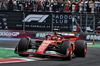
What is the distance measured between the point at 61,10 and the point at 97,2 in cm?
341

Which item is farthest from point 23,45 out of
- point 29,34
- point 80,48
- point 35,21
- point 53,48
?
point 29,34

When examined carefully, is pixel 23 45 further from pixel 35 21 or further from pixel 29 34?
pixel 29 34

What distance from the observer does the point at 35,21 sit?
81.4 ft

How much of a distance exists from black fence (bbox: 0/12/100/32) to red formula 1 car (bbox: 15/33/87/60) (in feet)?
40.0

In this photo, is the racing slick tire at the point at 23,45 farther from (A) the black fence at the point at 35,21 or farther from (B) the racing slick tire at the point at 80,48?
(A) the black fence at the point at 35,21

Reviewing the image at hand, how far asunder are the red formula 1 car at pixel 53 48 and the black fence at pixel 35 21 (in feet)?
40.0

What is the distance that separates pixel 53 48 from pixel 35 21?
14397 mm

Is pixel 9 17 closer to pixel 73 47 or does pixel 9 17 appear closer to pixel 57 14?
pixel 57 14

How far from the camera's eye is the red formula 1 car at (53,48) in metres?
10.0

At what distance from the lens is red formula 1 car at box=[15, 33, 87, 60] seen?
32.9 ft

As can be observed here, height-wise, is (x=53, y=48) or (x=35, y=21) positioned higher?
(x=53, y=48)

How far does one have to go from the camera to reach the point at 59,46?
1071 cm

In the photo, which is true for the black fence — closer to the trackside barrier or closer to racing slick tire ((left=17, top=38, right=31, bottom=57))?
the trackside barrier

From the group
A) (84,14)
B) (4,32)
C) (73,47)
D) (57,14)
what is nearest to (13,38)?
(4,32)
